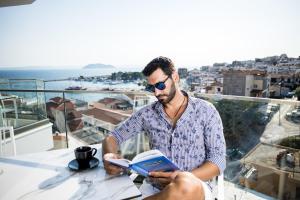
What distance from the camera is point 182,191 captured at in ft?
3.30

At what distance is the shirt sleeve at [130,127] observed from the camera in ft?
6.20

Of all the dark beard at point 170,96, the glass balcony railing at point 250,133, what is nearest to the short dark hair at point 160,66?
the dark beard at point 170,96

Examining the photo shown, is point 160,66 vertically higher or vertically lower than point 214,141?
higher

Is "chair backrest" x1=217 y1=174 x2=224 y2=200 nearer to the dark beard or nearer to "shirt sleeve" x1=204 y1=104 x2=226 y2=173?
"shirt sleeve" x1=204 y1=104 x2=226 y2=173

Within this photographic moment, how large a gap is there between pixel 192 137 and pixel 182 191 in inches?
28.6

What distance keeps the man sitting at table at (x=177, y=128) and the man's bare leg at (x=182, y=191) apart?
422 mm

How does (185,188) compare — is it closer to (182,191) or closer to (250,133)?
(182,191)

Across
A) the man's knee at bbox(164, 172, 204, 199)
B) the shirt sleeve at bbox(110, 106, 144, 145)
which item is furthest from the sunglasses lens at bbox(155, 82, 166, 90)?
the man's knee at bbox(164, 172, 204, 199)

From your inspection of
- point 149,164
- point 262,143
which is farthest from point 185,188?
point 262,143

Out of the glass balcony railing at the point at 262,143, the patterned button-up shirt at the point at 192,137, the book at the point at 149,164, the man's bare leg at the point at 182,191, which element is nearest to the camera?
the man's bare leg at the point at 182,191

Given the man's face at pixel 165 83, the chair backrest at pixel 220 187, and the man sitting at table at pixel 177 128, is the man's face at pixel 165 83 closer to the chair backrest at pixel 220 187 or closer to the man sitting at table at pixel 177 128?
the man sitting at table at pixel 177 128

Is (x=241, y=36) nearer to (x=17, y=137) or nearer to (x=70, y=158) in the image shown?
(x=17, y=137)

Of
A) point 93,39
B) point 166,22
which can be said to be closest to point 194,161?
point 166,22

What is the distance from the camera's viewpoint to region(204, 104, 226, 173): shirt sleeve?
1580 millimetres
